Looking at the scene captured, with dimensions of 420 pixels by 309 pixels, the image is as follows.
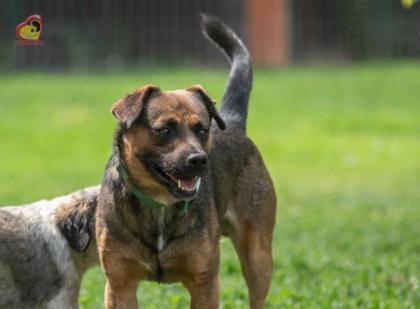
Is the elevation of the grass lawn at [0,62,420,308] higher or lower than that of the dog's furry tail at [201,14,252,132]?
lower

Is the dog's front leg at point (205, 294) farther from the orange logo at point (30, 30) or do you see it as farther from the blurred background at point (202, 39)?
the blurred background at point (202, 39)

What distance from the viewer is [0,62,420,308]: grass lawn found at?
8883 millimetres

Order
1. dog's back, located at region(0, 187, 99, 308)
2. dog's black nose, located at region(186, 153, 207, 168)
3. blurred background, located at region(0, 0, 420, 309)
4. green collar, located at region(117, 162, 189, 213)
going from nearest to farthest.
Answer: dog's black nose, located at region(186, 153, 207, 168) < green collar, located at region(117, 162, 189, 213) < dog's back, located at region(0, 187, 99, 308) < blurred background, located at region(0, 0, 420, 309)

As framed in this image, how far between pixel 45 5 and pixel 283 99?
329 inches

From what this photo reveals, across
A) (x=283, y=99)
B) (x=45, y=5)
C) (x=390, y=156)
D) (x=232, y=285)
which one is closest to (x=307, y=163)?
(x=390, y=156)

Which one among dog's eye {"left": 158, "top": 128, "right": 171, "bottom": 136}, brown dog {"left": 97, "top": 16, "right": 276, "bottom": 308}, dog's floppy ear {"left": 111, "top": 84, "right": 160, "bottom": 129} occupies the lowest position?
brown dog {"left": 97, "top": 16, "right": 276, "bottom": 308}

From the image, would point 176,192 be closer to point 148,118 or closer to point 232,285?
point 148,118

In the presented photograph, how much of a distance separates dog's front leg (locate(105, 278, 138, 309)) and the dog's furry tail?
1677 millimetres

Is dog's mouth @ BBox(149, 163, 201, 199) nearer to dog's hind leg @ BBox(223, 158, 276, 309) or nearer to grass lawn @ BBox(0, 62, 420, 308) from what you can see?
dog's hind leg @ BBox(223, 158, 276, 309)

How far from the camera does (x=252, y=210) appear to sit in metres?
7.50

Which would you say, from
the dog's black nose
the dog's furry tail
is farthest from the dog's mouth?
the dog's furry tail

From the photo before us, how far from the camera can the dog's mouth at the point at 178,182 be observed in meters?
6.25

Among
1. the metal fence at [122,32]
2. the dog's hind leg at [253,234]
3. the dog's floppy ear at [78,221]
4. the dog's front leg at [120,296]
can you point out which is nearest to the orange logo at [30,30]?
the dog's front leg at [120,296]

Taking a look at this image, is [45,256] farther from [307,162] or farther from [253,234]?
[307,162]
